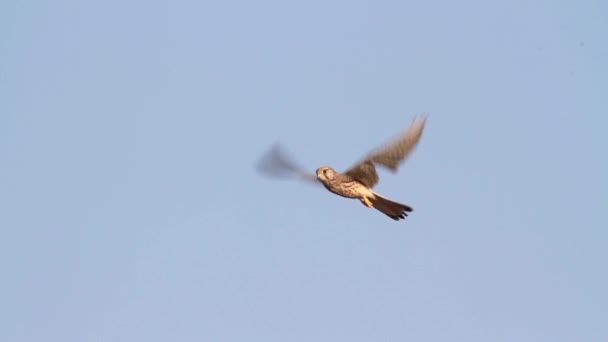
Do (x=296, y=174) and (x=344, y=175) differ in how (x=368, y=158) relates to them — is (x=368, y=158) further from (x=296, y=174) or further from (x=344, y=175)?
(x=296, y=174)

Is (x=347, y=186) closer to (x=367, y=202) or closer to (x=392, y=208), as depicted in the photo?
(x=367, y=202)

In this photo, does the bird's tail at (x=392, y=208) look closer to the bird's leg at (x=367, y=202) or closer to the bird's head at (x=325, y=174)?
the bird's leg at (x=367, y=202)

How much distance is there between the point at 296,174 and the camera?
36.9ft

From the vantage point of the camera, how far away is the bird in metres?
10.3

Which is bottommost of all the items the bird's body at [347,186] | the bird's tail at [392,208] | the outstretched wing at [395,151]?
the bird's tail at [392,208]

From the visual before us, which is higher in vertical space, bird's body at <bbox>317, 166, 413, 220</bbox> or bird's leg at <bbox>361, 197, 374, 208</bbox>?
bird's body at <bbox>317, 166, 413, 220</bbox>

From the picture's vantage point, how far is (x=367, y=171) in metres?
10.8

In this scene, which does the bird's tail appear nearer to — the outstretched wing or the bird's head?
the outstretched wing

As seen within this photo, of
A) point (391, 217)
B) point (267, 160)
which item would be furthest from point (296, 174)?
point (391, 217)

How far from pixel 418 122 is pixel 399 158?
54cm

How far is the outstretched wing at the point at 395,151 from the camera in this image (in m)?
10.3

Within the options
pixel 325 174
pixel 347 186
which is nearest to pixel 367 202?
pixel 347 186

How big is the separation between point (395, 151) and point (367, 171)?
58 cm

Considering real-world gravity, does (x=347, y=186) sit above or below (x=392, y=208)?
above
